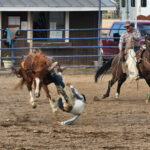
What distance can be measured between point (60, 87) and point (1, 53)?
993 cm

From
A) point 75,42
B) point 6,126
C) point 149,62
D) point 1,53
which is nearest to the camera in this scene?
point 6,126

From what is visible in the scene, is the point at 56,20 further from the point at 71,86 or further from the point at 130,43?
the point at 71,86

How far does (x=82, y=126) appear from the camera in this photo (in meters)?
9.32

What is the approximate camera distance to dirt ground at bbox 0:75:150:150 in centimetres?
777

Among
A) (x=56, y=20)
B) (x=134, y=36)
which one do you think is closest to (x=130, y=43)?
(x=134, y=36)

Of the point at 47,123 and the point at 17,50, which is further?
the point at 17,50

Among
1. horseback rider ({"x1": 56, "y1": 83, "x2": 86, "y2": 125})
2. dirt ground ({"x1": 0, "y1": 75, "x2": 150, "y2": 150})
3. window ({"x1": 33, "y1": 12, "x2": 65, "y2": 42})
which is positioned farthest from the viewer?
window ({"x1": 33, "y1": 12, "x2": 65, "y2": 42})

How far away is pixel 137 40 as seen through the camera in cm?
1282

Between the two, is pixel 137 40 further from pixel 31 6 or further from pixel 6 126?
pixel 31 6

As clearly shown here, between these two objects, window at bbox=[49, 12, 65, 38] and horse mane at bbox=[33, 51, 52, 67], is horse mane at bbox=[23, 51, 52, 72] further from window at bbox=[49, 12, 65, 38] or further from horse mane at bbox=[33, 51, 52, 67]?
window at bbox=[49, 12, 65, 38]

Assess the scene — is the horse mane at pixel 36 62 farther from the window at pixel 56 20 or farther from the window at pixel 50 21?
the window at pixel 56 20

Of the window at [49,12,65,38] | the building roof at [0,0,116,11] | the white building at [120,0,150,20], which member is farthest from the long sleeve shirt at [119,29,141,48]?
the white building at [120,0,150,20]

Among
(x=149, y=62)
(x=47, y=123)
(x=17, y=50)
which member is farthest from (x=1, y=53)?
(x=47, y=123)

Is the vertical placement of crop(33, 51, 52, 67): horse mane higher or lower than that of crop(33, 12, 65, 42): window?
lower
